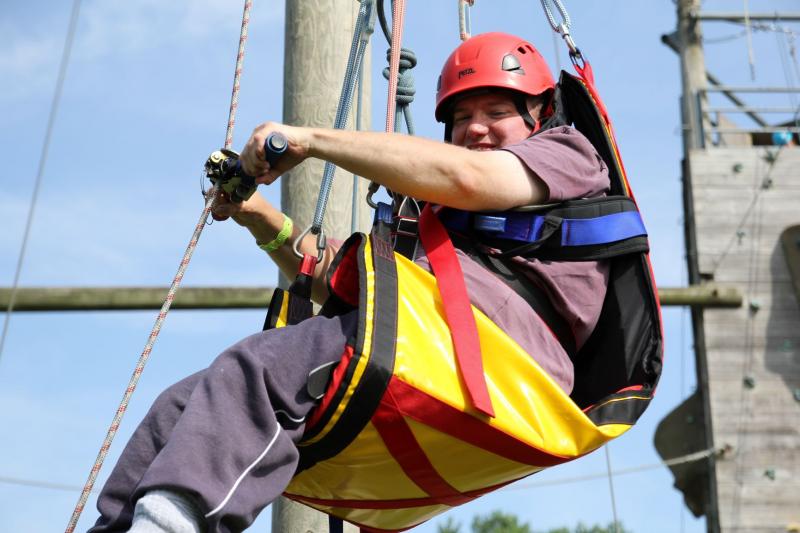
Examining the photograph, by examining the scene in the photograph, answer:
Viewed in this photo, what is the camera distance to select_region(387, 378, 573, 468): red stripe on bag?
244cm

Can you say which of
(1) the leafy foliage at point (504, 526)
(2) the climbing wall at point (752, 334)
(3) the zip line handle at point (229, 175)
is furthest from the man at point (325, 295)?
(1) the leafy foliage at point (504, 526)

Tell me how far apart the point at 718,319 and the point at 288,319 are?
8.87 metres

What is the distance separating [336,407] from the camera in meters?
2.43

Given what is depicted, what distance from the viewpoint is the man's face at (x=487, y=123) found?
10.4 feet

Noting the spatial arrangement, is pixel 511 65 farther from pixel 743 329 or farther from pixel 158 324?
pixel 743 329

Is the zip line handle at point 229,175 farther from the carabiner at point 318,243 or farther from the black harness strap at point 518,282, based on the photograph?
the black harness strap at point 518,282

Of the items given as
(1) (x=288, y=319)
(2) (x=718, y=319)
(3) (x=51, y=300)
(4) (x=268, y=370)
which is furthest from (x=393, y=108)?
(2) (x=718, y=319)

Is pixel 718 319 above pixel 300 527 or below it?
above

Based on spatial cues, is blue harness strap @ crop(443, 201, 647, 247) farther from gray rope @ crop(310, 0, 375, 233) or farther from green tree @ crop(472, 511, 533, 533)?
green tree @ crop(472, 511, 533, 533)

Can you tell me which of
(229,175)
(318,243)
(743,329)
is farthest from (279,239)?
(743,329)

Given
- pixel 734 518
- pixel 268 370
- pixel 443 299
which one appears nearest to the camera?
pixel 268 370

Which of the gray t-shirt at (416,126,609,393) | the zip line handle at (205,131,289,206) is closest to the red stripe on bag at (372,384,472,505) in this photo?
the gray t-shirt at (416,126,609,393)

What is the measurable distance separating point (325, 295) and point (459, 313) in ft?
2.72

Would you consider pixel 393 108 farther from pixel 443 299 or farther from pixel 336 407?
pixel 336 407
